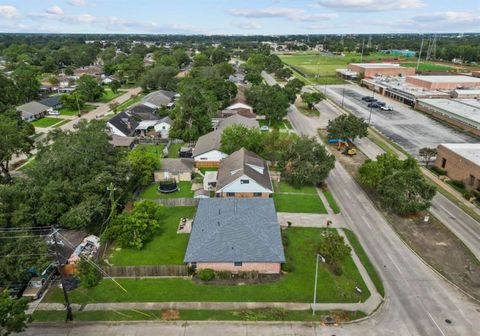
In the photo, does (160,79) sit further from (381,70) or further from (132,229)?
(381,70)

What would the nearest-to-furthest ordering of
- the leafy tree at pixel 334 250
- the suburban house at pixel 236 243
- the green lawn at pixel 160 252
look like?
the suburban house at pixel 236 243
the leafy tree at pixel 334 250
the green lawn at pixel 160 252

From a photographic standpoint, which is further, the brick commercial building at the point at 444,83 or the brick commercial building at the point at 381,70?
the brick commercial building at the point at 381,70

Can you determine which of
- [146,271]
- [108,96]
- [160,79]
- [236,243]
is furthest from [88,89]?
[236,243]

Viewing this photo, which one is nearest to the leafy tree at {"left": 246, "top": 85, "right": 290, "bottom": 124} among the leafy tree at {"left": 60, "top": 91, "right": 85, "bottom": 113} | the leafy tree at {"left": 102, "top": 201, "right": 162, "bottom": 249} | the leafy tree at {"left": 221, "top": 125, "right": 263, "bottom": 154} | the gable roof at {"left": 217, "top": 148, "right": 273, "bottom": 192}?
the leafy tree at {"left": 221, "top": 125, "right": 263, "bottom": 154}

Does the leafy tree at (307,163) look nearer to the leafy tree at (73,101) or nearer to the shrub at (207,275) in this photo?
the shrub at (207,275)

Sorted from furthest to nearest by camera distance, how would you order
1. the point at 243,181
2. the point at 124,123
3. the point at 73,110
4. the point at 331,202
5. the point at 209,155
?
the point at 73,110
the point at 124,123
the point at 209,155
the point at 331,202
the point at 243,181

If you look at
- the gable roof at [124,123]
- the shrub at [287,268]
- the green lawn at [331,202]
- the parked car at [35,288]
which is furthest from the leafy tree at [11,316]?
the gable roof at [124,123]
